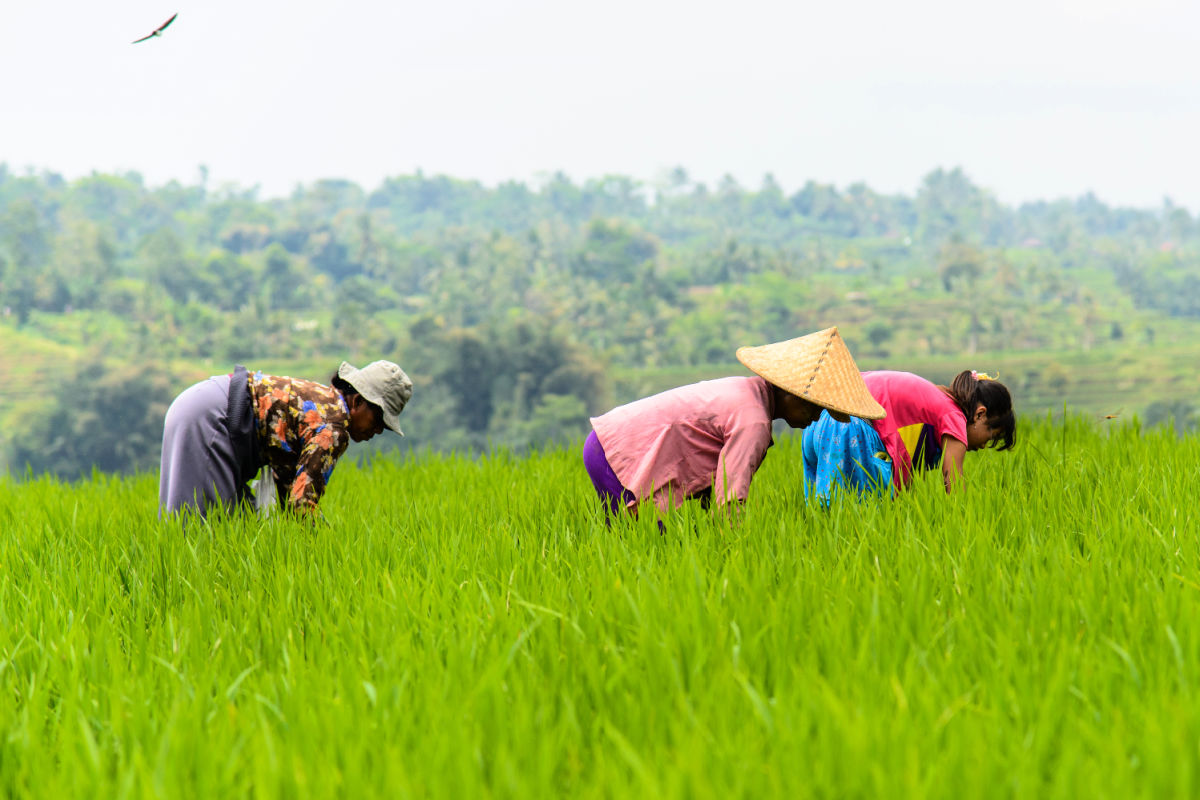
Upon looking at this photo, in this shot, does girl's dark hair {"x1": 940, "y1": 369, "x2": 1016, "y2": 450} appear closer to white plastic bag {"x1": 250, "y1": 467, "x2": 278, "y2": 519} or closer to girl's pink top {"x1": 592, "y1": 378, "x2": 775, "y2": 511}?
girl's pink top {"x1": 592, "y1": 378, "x2": 775, "y2": 511}

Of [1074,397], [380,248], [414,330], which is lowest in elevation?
[1074,397]

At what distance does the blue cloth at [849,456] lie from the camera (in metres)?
3.40

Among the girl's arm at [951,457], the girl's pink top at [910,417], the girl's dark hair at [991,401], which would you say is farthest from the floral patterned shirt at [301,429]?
the girl's dark hair at [991,401]

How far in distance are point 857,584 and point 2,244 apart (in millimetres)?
90955

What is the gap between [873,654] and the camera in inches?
68.1

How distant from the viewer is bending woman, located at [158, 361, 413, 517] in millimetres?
3287

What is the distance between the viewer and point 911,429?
3.45 metres

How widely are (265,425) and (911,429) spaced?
2266mm

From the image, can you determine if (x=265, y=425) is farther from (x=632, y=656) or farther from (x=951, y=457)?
(x=951, y=457)

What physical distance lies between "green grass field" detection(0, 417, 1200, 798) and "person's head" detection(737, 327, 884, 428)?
30 cm

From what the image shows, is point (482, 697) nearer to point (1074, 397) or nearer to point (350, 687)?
point (350, 687)

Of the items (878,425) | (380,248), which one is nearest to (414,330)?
(380,248)

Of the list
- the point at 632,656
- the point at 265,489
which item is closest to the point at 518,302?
the point at 265,489

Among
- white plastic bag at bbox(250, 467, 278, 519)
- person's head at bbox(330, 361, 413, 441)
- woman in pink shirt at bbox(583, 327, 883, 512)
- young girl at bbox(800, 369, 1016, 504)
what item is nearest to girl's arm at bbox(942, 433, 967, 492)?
young girl at bbox(800, 369, 1016, 504)
